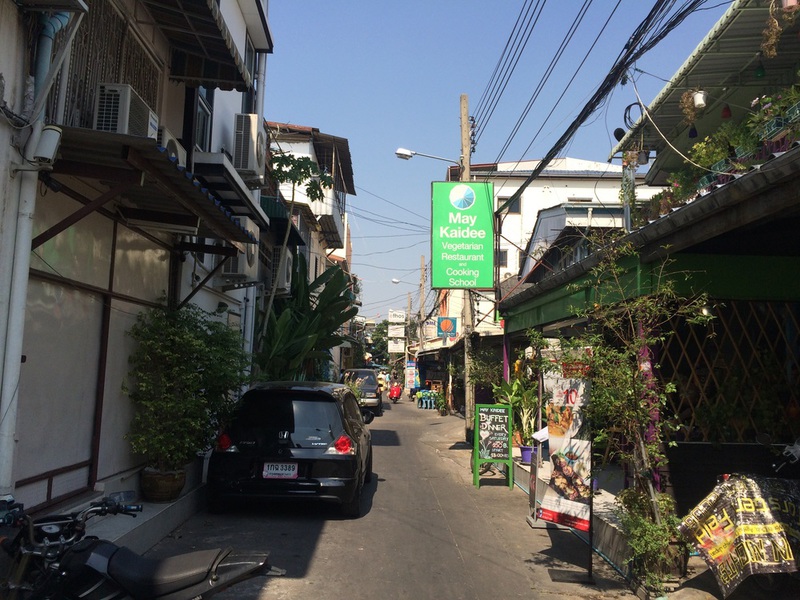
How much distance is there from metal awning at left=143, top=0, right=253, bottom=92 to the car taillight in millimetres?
5167

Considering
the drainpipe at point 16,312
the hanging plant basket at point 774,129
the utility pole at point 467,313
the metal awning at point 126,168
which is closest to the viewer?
the drainpipe at point 16,312

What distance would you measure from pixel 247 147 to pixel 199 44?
11.5 feet

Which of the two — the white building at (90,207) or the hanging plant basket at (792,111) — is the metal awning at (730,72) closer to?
the hanging plant basket at (792,111)

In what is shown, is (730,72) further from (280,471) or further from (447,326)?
(447,326)

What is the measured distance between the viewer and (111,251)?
290 inches

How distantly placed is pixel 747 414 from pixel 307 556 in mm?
4685

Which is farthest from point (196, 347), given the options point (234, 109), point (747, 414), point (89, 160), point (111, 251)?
point (234, 109)

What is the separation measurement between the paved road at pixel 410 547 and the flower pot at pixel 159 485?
0.42m

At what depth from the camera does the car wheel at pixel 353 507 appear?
8.17 meters

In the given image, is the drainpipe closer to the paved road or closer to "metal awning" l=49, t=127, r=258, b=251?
"metal awning" l=49, t=127, r=258, b=251

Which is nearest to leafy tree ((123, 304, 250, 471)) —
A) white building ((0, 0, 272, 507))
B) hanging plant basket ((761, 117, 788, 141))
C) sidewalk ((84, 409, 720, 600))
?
white building ((0, 0, 272, 507))

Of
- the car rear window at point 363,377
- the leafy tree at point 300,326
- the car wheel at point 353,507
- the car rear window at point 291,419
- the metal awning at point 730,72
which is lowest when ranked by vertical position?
the car wheel at point 353,507

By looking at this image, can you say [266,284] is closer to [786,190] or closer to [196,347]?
[196,347]

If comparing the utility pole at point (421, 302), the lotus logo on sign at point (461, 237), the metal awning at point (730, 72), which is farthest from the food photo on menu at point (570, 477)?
the utility pole at point (421, 302)
